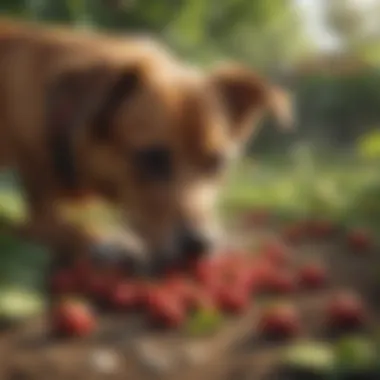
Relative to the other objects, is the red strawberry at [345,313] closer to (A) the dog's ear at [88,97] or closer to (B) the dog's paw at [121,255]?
(B) the dog's paw at [121,255]

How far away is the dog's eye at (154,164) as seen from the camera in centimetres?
97

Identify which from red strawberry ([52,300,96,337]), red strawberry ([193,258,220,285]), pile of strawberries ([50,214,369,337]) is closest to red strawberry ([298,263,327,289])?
pile of strawberries ([50,214,369,337])

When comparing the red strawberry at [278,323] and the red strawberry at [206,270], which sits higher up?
the red strawberry at [206,270]

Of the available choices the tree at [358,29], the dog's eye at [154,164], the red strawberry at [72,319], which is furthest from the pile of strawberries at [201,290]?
the tree at [358,29]

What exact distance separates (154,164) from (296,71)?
210 mm

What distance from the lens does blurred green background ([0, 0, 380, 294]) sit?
99cm

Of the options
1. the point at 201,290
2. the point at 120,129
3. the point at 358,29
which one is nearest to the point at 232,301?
the point at 201,290

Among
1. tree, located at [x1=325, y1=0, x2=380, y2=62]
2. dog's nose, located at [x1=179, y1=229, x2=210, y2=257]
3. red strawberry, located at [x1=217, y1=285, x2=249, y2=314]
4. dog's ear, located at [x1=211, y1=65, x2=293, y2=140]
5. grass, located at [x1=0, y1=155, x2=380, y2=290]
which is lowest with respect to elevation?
red strawberry, located at [x1=217, y1=285, x2=249, y2=314]

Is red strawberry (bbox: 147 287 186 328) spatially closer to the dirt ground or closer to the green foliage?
the dirt ground

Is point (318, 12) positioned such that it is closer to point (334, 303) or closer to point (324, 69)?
point (324, 69)

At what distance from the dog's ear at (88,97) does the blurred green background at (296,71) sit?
0.19 feet

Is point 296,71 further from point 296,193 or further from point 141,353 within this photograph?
point 141,353

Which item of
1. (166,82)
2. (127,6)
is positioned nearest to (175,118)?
(166,82)

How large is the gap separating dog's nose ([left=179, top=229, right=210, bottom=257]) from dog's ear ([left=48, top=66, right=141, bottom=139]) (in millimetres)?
153
